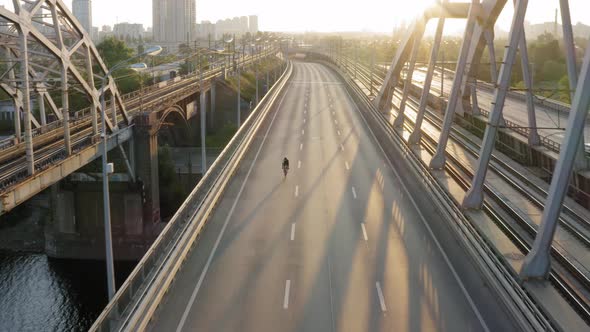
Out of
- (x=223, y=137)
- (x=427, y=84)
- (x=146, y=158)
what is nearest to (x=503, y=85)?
(x=427, y=84)

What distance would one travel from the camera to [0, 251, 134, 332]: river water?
3016cm

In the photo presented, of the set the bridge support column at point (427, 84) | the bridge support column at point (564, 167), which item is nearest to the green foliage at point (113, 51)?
the bridge support column at point (427, 84)

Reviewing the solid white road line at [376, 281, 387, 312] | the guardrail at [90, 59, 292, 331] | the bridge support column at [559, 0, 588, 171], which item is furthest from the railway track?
the guardrail at [90, 59, 292, 331]

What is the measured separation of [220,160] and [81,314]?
10931 mm

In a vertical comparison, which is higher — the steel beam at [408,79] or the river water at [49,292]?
the steel beam at [408,79]

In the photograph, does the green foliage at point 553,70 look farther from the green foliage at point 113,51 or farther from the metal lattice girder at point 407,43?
the green foliage at point 113,51

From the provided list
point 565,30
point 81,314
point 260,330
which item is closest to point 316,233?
point 260,330

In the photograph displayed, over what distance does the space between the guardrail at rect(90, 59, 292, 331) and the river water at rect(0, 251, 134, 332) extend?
10924mm

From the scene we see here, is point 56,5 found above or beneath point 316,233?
Result: above

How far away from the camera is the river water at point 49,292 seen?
98.9ft

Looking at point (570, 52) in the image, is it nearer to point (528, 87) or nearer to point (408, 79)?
point (528, 87)

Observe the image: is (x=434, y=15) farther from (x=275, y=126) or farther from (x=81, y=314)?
(x=81, y=314)

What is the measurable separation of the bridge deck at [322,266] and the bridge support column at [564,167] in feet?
5.92

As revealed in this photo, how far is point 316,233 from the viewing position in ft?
72.4
